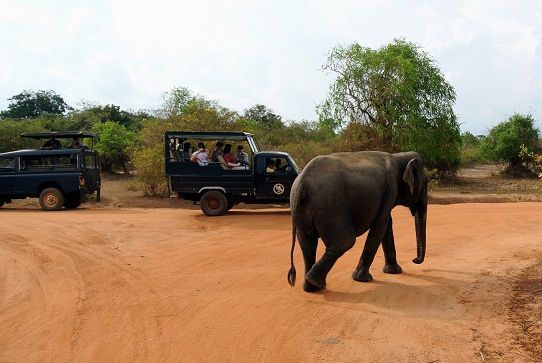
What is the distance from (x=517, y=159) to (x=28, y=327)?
36.4 metres

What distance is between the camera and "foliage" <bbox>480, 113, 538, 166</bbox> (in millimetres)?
36875

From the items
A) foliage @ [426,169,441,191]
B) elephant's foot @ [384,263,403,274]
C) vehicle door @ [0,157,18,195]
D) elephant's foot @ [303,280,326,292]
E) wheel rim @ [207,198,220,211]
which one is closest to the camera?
elephant's foot @ [303,280,326,292]

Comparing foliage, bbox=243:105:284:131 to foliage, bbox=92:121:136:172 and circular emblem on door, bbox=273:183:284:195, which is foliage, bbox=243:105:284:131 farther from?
circular emblem on door, bbox=273:183:284:195

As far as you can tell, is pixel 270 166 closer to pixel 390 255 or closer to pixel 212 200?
pixel 212 200

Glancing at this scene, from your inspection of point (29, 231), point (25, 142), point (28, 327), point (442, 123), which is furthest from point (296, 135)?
point (28, 327)

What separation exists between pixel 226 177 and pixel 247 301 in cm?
853

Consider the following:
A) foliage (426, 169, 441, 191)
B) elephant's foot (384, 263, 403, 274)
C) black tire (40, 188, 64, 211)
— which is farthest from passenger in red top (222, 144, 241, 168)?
foliage (426, 169, 441, 191)

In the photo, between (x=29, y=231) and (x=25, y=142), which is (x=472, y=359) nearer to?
(x=29, y=231)

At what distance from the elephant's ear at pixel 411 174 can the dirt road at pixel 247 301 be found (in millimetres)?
1383

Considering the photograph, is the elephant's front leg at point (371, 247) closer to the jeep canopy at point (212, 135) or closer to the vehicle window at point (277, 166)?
the vehicle window at point (277, 166)

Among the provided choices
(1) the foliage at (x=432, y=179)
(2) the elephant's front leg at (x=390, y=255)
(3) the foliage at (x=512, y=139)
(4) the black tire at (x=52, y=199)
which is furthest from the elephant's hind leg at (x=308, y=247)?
(3) the foliage at (x=512, y=139)

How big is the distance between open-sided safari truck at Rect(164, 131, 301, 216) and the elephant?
691 cm

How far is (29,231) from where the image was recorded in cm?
1270

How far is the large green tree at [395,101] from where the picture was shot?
91.7ft
